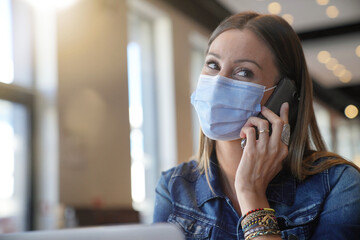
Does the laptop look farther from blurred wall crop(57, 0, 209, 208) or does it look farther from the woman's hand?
blurred wall crop(57, 0, 209, 208)

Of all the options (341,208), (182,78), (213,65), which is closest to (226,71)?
(213,65)

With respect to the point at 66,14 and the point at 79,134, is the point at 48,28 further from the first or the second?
the point at 79,134

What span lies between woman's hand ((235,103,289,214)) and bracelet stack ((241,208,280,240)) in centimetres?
3

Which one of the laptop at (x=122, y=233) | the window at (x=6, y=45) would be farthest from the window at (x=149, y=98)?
the laptop at (x=122, y=233)

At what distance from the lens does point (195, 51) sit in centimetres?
829

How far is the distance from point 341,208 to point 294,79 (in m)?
0.44

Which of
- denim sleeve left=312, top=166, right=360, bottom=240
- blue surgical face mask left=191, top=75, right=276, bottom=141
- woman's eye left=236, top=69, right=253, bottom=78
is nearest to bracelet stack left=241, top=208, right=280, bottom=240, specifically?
denim sleeve left=312, top=166, right=360, bottom=240

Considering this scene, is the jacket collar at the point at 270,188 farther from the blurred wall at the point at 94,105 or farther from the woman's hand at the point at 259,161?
the blurred wall at the point at 94,105

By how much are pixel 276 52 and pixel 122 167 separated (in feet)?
14.1

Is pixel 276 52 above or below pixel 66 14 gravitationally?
below

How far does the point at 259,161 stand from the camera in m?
1.37

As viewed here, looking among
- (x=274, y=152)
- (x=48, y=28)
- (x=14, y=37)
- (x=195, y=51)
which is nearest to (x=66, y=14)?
(x=48, y=28)

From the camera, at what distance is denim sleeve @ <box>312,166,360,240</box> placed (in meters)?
1.26

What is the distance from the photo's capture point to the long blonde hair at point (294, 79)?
1446mm
